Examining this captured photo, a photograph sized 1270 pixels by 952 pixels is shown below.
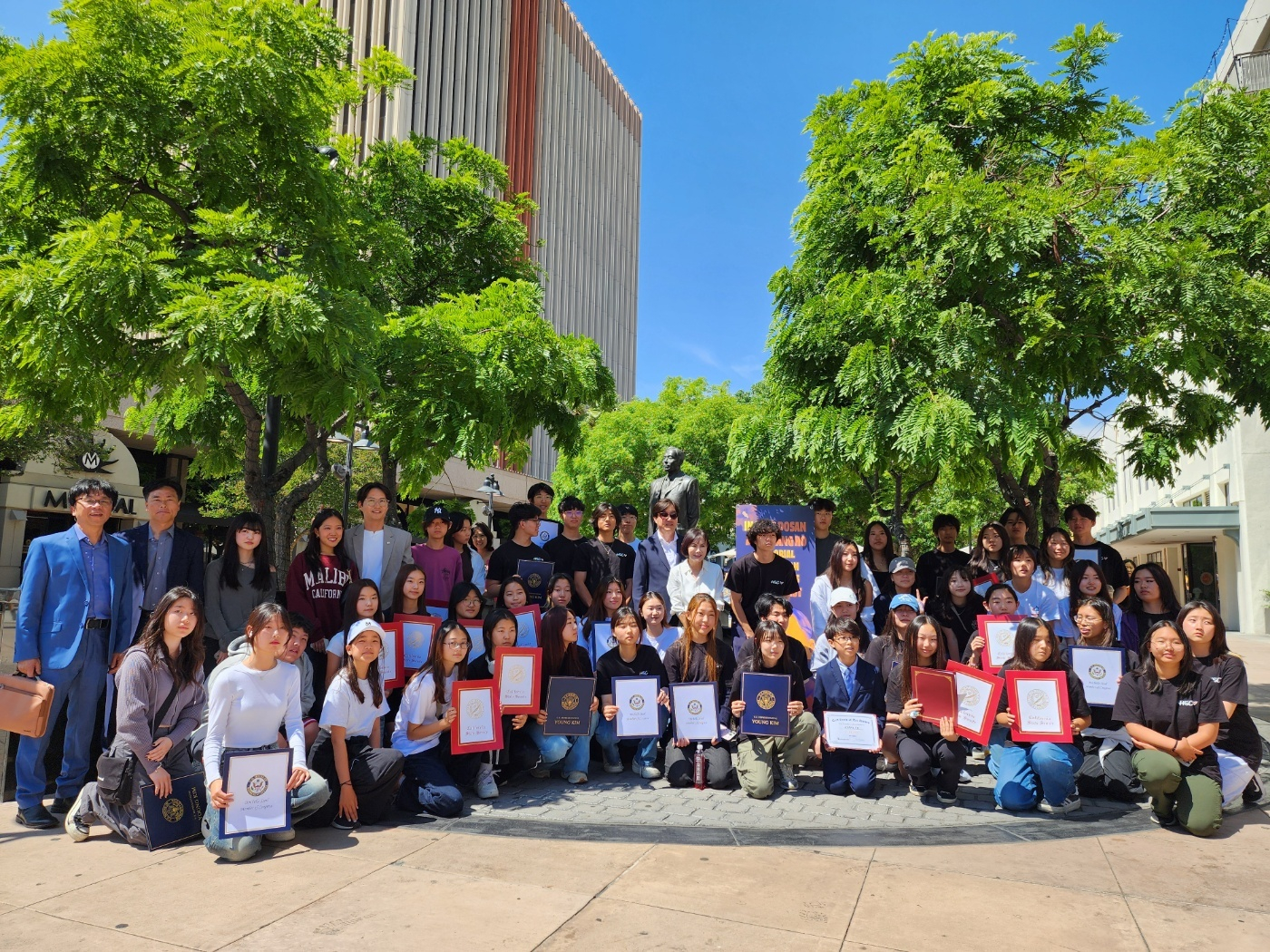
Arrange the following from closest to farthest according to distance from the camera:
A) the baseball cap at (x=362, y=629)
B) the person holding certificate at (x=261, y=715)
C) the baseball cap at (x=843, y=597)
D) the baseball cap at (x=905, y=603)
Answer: the person holding certificate at (x=261, y=715) → the baseball cap at (x=362, y=629) → the baseball cap at (x=905, y=603) → the baseball cap at (x=843, y=597)

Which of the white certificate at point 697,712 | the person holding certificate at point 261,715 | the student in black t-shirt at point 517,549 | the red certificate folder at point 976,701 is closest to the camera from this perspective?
the person holding certificate at point 261,715

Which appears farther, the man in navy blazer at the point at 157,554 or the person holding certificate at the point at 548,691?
the person holding certificate at the point at 548,691

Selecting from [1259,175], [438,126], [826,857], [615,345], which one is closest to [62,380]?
[826,857]

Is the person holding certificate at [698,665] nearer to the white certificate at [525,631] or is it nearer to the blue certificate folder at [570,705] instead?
the blue certificate folder at [570,705]

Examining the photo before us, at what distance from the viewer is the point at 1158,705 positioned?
5941 millimetres

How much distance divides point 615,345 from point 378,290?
207 ft

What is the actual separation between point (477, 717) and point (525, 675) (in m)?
0.59

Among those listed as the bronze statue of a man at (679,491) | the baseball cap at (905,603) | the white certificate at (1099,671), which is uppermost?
the bronze statue of a man at (679,491)

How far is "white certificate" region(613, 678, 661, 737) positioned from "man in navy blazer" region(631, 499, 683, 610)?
63.3 inches

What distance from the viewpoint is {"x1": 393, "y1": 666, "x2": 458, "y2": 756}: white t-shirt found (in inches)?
242

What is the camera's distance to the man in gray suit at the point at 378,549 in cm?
711

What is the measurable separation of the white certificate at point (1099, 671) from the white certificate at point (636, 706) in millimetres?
A: 3227

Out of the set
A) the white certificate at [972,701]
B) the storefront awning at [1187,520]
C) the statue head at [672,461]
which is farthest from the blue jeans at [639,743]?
the storefront awning at [1187,520]

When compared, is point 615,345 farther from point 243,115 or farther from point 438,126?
point 243,115
